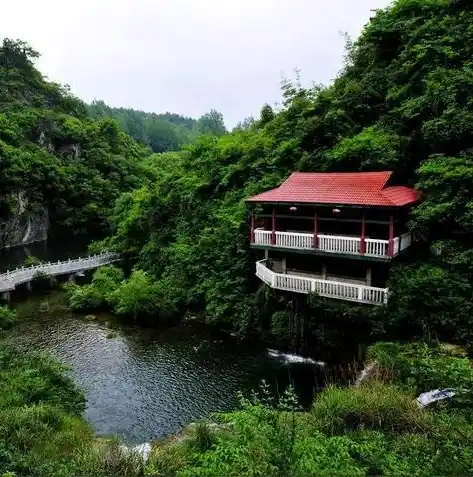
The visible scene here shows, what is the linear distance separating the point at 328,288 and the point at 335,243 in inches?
69.3

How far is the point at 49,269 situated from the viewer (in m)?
32.5

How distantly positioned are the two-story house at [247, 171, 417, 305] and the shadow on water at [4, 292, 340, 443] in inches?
141

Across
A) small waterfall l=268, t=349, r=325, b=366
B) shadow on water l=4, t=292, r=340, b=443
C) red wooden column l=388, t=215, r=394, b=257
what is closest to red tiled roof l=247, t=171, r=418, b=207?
red wooden column l=388, t=215, r=394, b=257

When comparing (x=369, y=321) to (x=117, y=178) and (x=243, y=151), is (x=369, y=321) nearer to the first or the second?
(x=243, y=151)

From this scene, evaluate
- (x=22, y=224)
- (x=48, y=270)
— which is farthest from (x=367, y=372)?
(x=22, y=224)

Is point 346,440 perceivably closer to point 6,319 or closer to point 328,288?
point 328,288

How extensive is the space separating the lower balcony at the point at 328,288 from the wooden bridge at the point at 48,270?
64.3 feet

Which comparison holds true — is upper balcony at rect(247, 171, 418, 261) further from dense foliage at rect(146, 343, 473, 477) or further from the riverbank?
dense foliage at rect(146, 343, 473, 477)

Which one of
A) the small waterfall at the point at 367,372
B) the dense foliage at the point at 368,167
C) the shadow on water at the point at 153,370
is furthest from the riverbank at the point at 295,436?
the dense foliage at the point at 368,167

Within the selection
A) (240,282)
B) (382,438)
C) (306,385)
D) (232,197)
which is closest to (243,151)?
(232,197)

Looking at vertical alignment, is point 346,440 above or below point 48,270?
above

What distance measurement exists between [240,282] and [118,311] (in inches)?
310

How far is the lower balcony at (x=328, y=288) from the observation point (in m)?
15.8

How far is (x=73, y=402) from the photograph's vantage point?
45.2ft
